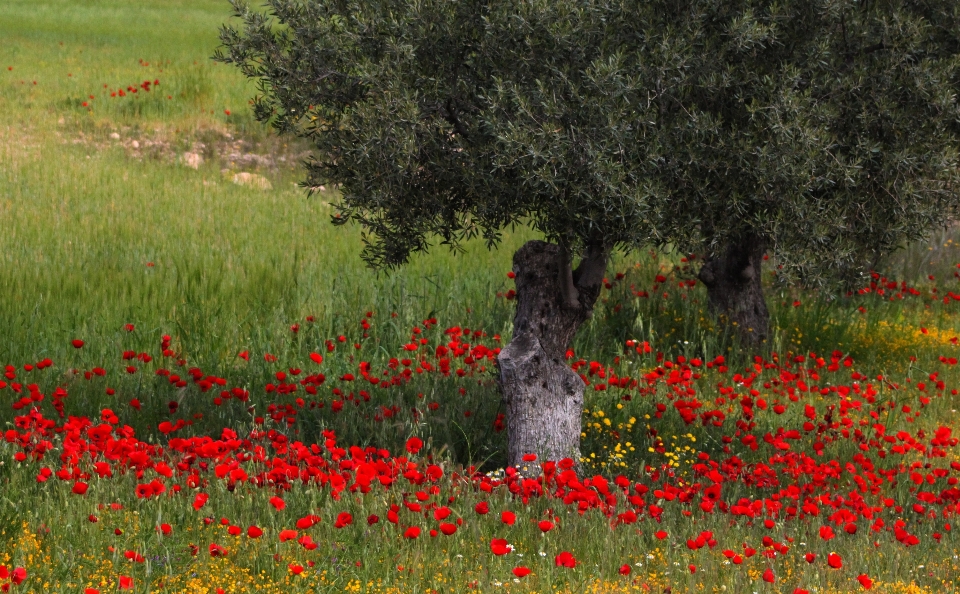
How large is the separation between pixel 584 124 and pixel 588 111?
0.11 meters

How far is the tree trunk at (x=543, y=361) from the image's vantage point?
7.21m

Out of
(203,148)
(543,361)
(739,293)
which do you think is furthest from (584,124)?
(203,148)

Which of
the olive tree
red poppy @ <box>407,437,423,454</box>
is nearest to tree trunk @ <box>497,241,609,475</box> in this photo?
the olive tree

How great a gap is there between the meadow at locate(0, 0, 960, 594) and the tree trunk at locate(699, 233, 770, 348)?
306 millimetres

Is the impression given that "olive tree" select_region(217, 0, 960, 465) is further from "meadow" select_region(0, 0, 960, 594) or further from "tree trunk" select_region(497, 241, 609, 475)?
"meadow" select_region(0, 0, 960, 594)

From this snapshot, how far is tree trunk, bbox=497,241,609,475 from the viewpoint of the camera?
23.7 feet

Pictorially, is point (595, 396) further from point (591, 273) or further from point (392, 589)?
point (392, 589)

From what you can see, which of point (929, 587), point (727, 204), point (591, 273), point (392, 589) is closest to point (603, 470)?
point (591, 273)

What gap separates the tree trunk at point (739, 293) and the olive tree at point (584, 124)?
349cm

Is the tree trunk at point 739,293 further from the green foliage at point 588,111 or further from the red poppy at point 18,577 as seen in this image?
the red poppy at point 18,577

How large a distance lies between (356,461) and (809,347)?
7.39m

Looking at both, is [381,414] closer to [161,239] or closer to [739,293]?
[739,293]

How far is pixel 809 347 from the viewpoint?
1161cm

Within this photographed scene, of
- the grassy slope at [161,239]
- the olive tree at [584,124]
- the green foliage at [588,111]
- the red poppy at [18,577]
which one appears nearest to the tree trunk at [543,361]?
the olive tree at [584,124]
